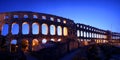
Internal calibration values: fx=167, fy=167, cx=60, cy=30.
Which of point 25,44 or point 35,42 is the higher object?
point 35,42

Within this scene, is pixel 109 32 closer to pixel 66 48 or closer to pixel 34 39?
pixel 34 39

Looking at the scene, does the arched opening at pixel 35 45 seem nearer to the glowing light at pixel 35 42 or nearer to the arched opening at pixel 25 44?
the glowing light at pixel 35 42

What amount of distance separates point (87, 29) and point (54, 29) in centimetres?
1960

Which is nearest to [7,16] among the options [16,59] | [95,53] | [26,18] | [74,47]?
[26,18]

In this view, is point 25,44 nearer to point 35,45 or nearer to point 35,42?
point 35,42

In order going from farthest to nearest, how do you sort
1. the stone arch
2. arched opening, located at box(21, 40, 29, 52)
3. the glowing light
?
the glowing light < arched opening, located at box(21, 40, 29, 52) < the stone arch

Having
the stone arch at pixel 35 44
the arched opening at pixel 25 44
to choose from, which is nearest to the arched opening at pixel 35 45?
the stone arch at pixel 35 44

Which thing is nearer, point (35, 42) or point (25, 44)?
point (25, 44)

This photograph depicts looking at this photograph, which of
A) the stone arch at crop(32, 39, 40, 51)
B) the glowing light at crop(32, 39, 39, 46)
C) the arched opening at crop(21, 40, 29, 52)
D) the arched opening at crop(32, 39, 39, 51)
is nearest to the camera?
the arched opening at crop(32, 39, 39, 51)

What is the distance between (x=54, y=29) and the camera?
40.5m

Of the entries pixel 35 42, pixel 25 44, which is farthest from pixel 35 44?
pixel 25 44

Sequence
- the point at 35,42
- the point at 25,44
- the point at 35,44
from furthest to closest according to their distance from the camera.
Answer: the point at 35,42, the point at 35,44, the point at 25,44

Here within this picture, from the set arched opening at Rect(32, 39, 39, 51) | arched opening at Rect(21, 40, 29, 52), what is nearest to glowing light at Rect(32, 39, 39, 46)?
arched opening at Rect(32, 39, 39, 51)

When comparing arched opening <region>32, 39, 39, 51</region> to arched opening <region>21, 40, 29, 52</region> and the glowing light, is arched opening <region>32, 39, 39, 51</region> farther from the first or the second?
arched opening <region>21, 40, 29, 52</region>
